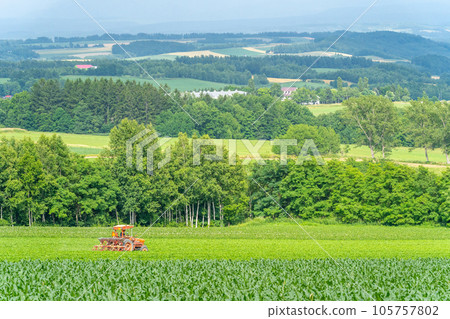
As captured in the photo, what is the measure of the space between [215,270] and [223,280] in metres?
1.65

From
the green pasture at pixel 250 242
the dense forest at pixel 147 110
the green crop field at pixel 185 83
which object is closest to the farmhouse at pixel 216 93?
the dense forest at pixel 147 110

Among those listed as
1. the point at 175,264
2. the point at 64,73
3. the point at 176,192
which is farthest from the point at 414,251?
the point at 64,73

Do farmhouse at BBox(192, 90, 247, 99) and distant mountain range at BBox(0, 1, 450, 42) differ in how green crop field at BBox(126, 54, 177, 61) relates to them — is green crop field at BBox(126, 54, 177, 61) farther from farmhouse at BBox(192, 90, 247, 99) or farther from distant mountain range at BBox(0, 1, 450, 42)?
farmhouse at BBox(192, 90, 247, 99)

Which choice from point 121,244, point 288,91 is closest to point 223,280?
point 121,244

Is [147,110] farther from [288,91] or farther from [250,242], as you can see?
[288,91]

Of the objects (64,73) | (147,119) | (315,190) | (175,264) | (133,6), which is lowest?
(315,190)

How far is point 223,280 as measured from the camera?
53.1ft

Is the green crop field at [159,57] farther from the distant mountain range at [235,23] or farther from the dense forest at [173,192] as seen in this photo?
the dense forest at [173,192]

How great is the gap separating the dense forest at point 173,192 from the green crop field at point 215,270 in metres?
7.06

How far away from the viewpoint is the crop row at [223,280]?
1416cm

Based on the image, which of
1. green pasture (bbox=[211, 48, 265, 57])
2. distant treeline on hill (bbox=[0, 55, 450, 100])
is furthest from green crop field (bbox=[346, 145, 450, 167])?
green pasture (bbox=[211, 48, 265, 57])

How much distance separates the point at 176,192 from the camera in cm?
3906

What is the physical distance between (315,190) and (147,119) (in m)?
15.0
